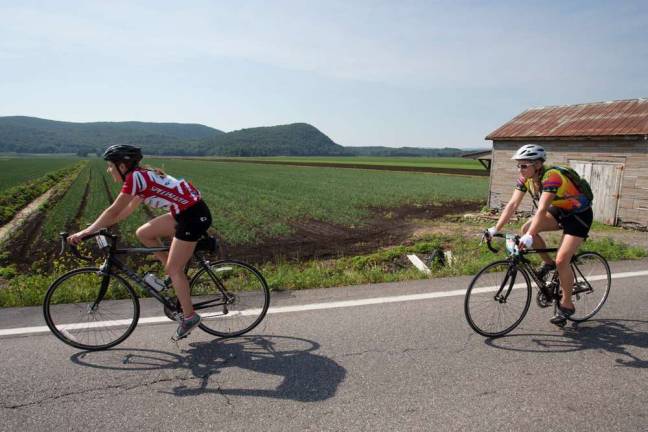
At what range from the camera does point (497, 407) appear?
117 inches

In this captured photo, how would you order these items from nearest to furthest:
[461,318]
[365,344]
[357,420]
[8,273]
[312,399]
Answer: [357,420] → [312,399] → [365,344] → [461,318] → [8,273]

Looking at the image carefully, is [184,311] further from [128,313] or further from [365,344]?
[365,344]

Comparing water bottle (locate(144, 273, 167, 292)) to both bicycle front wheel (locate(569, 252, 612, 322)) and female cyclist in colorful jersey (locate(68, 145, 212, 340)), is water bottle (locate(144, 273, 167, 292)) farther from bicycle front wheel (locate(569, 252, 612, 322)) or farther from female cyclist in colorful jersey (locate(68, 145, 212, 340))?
bicycle front wheel (locate(569, 252, 612, 322))

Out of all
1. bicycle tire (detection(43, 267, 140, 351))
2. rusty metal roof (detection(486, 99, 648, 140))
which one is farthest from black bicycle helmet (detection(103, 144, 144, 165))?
rusty metal roof (detection(486, 99, 648, 140))

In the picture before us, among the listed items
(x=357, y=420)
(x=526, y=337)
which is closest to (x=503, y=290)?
(x=526, y=337)

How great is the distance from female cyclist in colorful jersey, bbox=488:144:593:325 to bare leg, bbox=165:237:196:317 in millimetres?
3032

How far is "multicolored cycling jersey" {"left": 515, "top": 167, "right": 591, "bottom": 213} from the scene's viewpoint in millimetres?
4043

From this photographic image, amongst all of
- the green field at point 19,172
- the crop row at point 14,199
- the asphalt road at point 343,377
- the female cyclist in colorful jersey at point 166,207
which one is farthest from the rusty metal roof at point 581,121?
the green field at point 19,172

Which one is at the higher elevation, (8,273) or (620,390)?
(620,390)

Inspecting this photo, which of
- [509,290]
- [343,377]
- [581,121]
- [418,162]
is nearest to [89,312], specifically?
[343,377]

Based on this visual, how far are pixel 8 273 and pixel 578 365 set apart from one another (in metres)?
10.0

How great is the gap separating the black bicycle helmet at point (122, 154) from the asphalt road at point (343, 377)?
180 centimetres

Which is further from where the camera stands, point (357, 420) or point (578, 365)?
point (578, 365)

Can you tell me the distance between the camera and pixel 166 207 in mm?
3932
